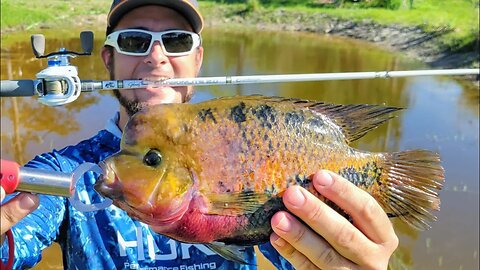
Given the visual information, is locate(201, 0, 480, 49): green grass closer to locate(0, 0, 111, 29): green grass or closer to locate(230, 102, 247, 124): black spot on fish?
locate(230, 102, 247, 124): black spot on fish

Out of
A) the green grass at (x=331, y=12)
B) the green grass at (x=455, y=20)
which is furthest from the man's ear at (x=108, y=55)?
the green grass at (x=455, y=20)

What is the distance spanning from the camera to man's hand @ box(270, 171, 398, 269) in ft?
4.99

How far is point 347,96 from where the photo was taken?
1243cm

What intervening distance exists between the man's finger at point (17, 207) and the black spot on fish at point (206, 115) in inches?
21.8

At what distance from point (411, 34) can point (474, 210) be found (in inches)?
555

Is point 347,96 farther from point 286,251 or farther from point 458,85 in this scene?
point 286,251

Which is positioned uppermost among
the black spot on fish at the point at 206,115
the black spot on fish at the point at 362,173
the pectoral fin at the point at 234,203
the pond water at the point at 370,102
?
the black spot on fish at the point at 206,115

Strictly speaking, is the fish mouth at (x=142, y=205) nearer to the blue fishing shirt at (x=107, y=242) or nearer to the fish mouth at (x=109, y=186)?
the fish mouth at (x=109, y=186)

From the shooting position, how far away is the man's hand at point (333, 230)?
4.99 feet

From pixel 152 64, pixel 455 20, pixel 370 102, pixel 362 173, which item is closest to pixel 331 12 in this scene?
pixel 455 20

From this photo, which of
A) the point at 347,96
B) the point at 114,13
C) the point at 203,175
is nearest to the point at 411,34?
the point at 347,96

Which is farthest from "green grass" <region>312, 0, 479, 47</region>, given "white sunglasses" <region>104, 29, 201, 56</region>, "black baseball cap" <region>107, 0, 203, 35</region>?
"white sunglasses" <region>104, 29, 201, 56</region>

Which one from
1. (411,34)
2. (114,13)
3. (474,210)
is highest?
(114,13)

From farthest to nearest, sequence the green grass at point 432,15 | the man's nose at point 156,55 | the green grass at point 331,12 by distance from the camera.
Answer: the green grass at point 331,12
the green grass at point 432,15
the man's nose at point 156,55
